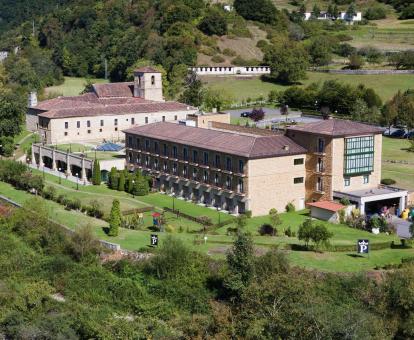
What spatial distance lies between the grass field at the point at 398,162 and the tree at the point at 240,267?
703 inches

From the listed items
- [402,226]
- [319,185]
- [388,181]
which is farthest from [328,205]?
[388,181]

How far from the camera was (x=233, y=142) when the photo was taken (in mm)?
47375

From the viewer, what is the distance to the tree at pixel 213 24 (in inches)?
3939

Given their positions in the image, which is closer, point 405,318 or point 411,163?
point 405,318

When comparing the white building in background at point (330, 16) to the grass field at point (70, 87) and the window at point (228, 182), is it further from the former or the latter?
the window at point (228, 182)

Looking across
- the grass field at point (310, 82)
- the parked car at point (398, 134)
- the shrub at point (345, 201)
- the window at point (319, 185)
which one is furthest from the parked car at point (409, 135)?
the shrub at point (345, 201)

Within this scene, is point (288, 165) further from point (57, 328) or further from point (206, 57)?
point (206, 57)

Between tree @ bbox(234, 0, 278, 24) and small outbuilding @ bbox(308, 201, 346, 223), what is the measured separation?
222 feet

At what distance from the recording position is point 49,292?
35250 mm

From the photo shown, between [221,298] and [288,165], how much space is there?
14.1 metres

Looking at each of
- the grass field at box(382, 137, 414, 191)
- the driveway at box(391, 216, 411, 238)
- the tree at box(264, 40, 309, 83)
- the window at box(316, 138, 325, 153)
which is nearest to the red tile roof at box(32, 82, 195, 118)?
the grass field at box(382, 137, 414, 191)

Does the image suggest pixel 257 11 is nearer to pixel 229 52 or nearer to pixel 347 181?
pixel 229 52

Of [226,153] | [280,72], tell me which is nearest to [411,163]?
[226,153]

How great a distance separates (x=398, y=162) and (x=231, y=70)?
138ft
